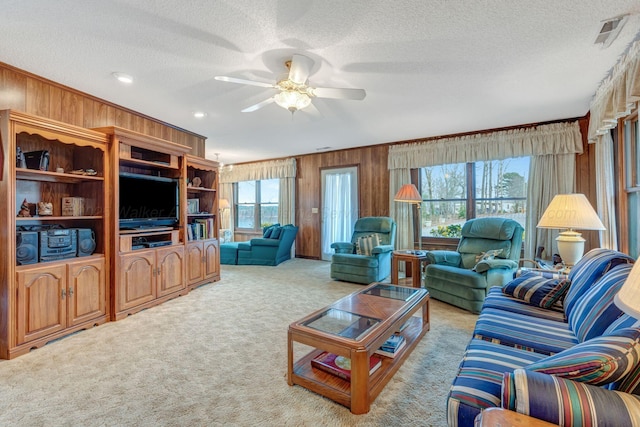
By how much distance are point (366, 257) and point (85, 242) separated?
344 centimetres

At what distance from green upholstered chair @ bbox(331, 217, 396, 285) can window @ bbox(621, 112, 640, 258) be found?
2697mm

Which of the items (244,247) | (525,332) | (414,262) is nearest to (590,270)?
(525,332)

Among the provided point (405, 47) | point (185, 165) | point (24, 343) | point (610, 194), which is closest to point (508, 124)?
point (610, 194)

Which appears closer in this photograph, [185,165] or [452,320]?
[452,320]

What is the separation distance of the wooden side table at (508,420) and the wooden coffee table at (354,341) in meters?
0.80

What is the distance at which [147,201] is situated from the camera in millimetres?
3588

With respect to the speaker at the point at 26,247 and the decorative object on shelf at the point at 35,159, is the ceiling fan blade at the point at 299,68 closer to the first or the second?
the decorative object on shelf at the point at 35,159

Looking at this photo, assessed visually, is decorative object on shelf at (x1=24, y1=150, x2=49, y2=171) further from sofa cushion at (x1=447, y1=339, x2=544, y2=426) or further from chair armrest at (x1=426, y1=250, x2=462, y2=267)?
chair armrest at (x1=426, y1=250, x2=462, y2=267)

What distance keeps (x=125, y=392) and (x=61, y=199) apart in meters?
2.22

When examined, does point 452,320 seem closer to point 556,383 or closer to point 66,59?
point 556,383

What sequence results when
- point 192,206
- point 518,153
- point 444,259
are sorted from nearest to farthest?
point 444,259 → point 518,153 → point 192,206

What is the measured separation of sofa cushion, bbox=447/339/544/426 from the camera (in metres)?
1.11

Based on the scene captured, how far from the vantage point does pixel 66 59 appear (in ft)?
8.07

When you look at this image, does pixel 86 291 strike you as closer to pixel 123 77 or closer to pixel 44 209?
pixel 44 209
